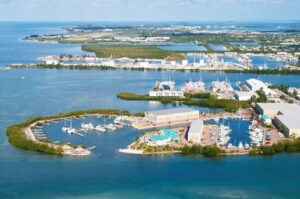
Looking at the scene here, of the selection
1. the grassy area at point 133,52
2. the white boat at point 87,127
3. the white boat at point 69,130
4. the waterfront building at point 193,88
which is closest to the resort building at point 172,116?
the white boat at point 87,127

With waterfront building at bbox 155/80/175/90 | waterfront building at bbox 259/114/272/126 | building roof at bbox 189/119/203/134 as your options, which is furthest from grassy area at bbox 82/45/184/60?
building roof at bbox 189/119/203/134

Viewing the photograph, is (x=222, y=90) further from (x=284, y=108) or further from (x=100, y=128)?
(x=100, y=128)

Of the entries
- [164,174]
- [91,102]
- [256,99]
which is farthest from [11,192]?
[256,99]

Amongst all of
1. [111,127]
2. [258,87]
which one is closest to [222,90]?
[258,87]

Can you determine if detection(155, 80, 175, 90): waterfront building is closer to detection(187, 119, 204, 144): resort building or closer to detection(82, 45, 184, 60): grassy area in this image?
detection(187, 119, 204, 144): resort building

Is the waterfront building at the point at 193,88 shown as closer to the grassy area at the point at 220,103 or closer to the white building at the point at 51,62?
the grassy area at the point at 220,103
